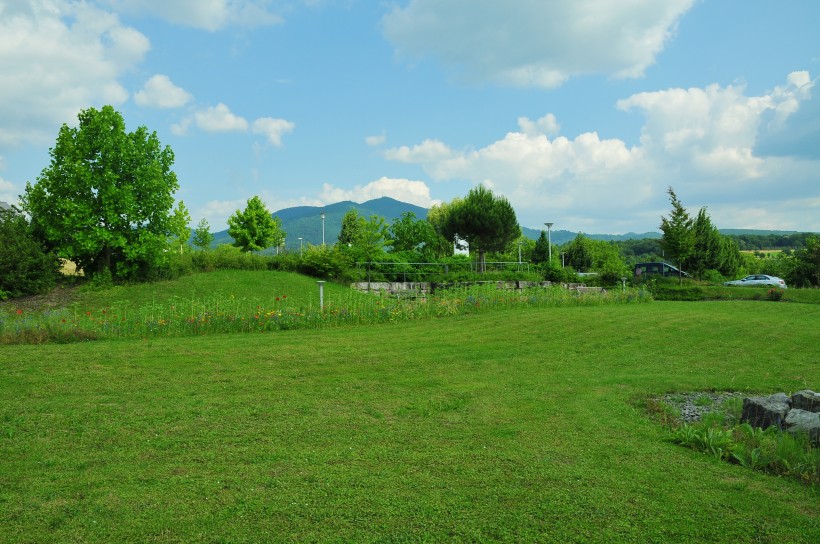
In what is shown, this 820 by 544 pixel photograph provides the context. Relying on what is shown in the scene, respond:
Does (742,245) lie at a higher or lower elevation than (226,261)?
higher

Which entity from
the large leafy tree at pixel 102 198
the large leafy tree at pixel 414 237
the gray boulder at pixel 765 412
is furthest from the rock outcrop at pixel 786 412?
the large leafy tree at pixel 414 237

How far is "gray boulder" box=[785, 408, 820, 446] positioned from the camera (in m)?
4.55

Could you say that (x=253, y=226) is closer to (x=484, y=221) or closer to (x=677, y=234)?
(x=484, y=221)

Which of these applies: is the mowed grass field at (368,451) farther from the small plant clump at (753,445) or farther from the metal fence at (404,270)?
the metal fence at (404,270)

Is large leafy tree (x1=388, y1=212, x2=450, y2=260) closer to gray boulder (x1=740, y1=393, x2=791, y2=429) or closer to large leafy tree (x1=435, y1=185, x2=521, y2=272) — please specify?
large leafy tree (x1=435, y1=185, x2=521, y2=272)

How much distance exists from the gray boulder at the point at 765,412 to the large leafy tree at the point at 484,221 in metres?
26.7

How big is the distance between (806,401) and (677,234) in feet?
84.6

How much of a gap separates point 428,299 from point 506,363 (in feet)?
22.8

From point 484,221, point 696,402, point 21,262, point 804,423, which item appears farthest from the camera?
point 484,221

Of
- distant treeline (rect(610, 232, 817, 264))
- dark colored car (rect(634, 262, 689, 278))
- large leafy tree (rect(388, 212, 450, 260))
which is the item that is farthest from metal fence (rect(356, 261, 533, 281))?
distant treeline (rect(610, 232, 817, 264))

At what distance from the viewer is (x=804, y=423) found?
189 inches

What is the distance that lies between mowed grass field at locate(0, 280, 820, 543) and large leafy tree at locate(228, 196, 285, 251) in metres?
34.9

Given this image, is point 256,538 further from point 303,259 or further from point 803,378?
point 303,259

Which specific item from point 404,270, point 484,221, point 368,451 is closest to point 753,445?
point 368,451
